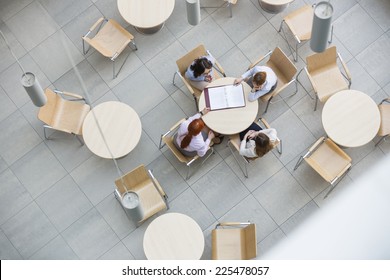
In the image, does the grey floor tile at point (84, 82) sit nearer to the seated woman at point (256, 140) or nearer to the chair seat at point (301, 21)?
the seated woman at point (256, 140)

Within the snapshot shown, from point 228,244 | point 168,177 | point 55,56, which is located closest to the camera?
point 228,244

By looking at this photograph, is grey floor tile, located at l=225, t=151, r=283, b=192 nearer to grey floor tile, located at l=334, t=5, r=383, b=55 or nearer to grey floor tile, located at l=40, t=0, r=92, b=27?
grey floor tile, located at l=334, t=5, r=383, b=55

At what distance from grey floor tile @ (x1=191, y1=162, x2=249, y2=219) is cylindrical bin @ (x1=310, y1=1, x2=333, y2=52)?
9.64 ft

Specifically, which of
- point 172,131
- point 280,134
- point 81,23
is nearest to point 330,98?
point 280,134

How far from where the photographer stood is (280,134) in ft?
25.9

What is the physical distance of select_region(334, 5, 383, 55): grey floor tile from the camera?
27.1ft

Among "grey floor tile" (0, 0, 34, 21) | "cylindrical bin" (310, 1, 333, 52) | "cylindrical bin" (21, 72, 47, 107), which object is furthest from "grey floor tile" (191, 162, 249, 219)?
"grey floor tile" (0, 0, 34, 21)

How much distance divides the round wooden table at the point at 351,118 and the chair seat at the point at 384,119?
20cm

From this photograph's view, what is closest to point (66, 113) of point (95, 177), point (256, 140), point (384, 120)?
point (95, 177)

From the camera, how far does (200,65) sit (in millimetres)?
7250

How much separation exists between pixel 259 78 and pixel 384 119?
6.24 ft

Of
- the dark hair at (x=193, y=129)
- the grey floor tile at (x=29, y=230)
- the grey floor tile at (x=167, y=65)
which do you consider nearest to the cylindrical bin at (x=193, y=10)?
the dark hair at (x=193, y=129)

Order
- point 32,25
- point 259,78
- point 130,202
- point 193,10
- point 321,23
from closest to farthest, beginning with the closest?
1. point 321,23
2. point 130,202
3. point 193,10
4. point 259,78
5. point 32,25

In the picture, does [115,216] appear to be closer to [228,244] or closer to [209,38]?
[228,244]
